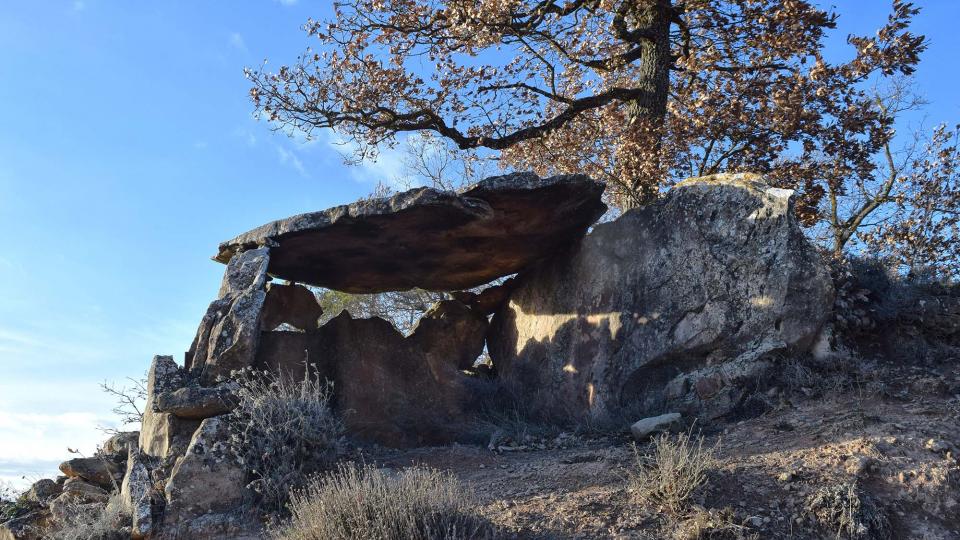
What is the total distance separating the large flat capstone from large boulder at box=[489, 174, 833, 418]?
2.01 ft

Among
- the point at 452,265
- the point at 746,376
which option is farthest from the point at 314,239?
the point at 746,376

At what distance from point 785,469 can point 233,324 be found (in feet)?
17.7

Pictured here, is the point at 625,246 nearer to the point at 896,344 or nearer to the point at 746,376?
the point at 746,376

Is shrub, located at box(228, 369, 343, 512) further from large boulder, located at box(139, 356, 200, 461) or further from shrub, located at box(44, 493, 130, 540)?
shrub, located at box(44, 493, 130, 540)

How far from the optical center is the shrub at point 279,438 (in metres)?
6.91

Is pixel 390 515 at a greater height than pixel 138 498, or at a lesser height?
lesser

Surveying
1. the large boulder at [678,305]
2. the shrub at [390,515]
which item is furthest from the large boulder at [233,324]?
the large boulder at [678,305]

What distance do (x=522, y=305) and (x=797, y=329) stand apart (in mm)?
3478

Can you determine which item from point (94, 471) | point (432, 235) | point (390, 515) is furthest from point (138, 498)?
point (432, 235)

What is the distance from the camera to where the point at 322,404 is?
7754mm

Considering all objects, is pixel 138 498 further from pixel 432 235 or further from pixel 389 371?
pixel 432 235

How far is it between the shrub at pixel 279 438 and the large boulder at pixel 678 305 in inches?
115

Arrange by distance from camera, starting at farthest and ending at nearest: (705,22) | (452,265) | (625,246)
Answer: (705,22) → (452,265) → (625,246)

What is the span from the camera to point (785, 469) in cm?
616
